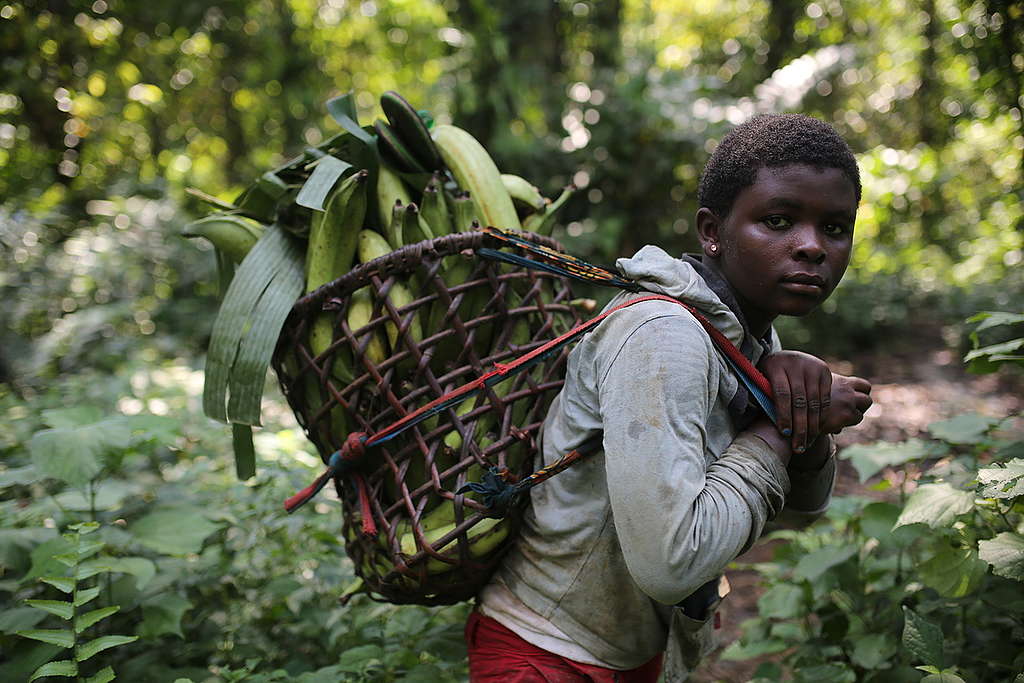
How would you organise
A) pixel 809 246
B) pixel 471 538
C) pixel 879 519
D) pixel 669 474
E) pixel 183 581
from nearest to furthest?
1. pixel 669 474
2. pixel 809 246
3. pixel 471 538
4. pixel 879 519
5. pixel 183 581

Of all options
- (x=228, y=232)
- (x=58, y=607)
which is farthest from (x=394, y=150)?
(x=58, y=607)

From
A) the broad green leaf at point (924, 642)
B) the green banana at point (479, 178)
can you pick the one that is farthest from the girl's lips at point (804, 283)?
the broad green leaf at point (924, 642)

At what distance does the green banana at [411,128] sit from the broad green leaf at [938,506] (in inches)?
56.9

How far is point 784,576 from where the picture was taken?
257 cm

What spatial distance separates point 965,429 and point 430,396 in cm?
156

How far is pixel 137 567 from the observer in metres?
1.92

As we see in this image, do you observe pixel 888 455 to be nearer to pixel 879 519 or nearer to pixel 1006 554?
pixel 879 519

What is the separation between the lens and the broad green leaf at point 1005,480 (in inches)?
54.4

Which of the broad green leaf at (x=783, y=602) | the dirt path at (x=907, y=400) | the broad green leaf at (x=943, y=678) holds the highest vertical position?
the broad green leaf at (x=943, y=678)

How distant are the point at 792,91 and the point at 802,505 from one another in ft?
17.0

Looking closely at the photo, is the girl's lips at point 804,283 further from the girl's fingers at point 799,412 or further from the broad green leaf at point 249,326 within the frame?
the broad green leaf at point 249,326

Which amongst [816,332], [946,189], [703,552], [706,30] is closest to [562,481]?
[703,552]

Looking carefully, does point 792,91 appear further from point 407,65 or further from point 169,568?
point 169,568

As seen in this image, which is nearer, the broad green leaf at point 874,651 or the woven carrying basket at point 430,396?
the woven carrying basket at point 430,396
